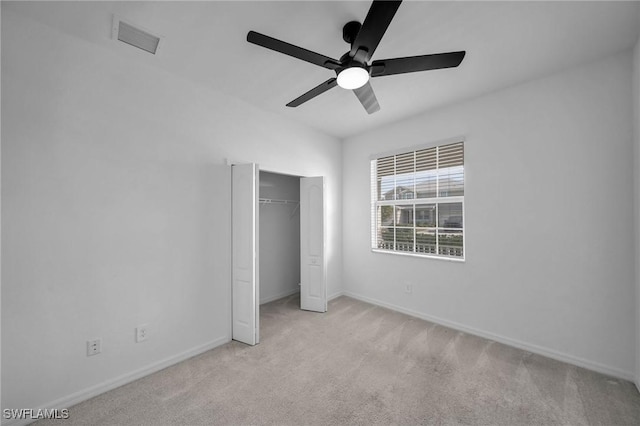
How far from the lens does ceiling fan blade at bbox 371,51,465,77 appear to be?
165cm

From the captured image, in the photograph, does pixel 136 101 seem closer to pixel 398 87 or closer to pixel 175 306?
pixel 175 306

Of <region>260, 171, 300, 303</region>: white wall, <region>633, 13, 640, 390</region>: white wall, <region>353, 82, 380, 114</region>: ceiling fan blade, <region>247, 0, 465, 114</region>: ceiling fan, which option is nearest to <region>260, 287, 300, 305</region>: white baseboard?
<region>260, 171, 300, 303</region>: white wall

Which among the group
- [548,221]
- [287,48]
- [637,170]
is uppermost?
[287,48]

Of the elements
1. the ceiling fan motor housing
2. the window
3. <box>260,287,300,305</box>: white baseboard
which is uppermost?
the ceiling fan motor housing

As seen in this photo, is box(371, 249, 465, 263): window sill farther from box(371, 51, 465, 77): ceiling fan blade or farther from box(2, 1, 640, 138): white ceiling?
box(371, 51, 465, 77): ceiling fan blade

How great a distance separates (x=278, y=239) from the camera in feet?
14.3

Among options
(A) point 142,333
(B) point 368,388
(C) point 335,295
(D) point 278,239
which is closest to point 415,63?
(B) point 368,388

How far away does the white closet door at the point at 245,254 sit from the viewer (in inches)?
110

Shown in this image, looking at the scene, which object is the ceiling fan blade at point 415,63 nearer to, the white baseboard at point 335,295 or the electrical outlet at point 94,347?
the electrical outlet at point 94,347

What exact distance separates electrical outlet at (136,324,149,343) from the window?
3025mm

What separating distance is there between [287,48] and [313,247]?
2.69 meters

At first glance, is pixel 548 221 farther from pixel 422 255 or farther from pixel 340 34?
pixel 340 34

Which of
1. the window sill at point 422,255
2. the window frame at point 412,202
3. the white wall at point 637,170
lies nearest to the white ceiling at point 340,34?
the white wall at point 637,170

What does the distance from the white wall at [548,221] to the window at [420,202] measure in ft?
0.54
